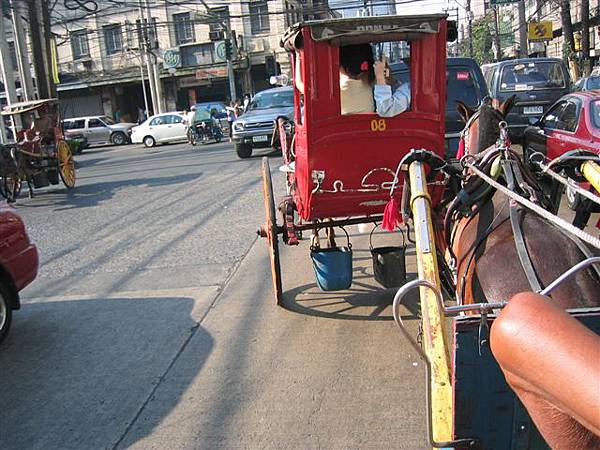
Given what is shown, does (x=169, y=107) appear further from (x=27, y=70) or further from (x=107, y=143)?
(x=27, y=70)

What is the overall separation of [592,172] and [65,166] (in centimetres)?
1328

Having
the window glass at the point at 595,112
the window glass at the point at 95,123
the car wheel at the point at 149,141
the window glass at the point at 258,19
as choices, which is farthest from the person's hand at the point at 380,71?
the window glass at the point at 258,19

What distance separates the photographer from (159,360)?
4566mm

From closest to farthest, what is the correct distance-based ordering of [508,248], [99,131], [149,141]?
[508,248]
[149,141]
[99,131]

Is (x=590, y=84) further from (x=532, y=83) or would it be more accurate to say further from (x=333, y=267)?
(x=333, y=267)

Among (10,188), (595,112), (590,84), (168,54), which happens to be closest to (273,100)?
(10,188)

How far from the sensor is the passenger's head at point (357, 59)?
4547 millimetres

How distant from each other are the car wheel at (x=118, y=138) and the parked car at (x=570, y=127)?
25.9 metres

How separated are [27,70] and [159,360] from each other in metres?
18.2

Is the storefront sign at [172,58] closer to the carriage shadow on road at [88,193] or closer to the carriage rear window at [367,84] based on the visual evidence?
the carriage shadow on road at [88,193]

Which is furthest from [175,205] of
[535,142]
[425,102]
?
[425,102]

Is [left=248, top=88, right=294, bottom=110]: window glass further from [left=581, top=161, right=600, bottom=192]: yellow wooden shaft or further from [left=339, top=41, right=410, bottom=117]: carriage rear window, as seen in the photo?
[left=581, top=161, right=600, bottom=192]: yellow wooden shaft

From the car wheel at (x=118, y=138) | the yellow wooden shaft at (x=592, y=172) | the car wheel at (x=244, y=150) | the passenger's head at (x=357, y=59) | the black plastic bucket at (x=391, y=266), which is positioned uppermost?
the passenger's head at (x=357, y=59)

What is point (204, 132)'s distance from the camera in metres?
24.6
